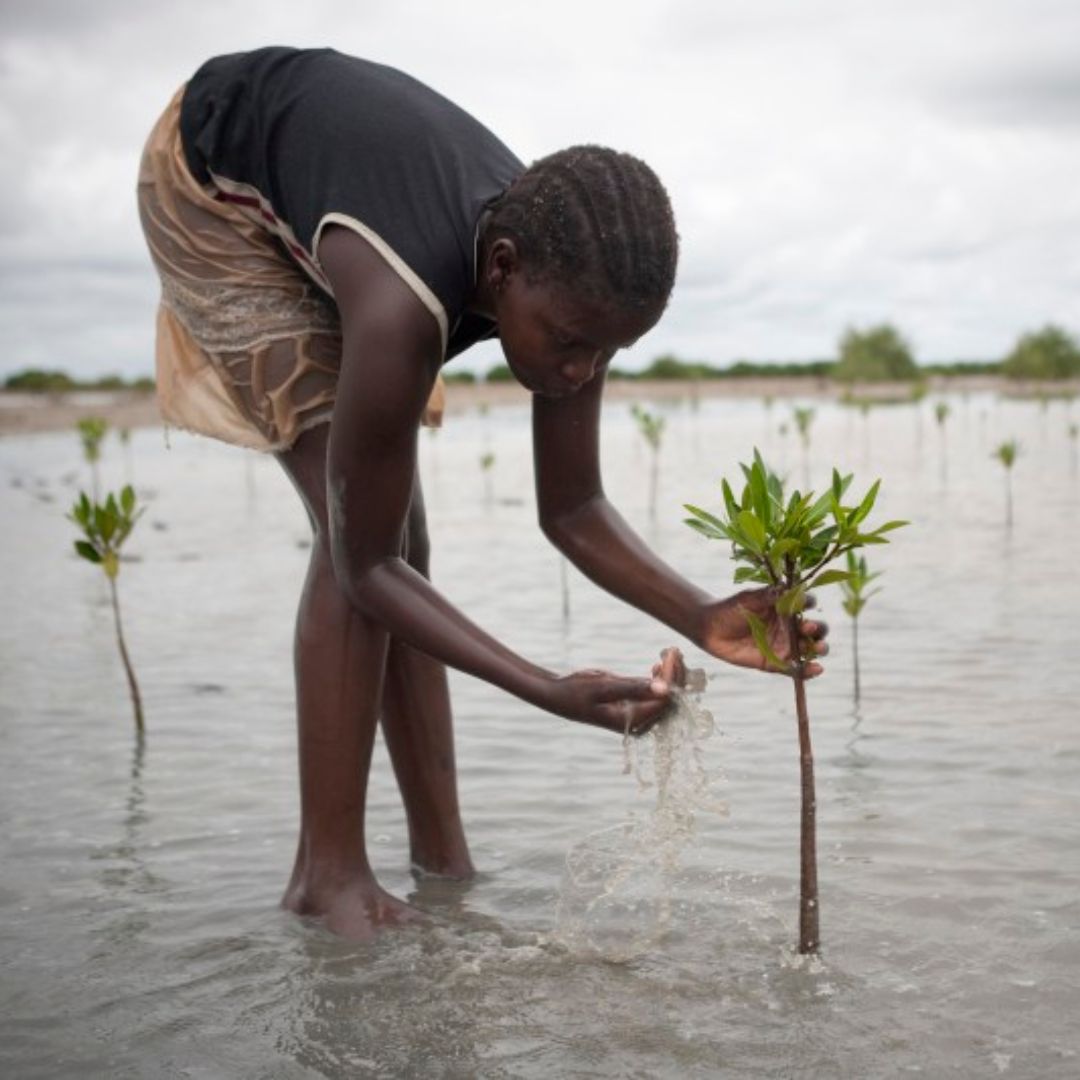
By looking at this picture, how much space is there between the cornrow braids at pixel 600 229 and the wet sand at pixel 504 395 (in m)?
25.3

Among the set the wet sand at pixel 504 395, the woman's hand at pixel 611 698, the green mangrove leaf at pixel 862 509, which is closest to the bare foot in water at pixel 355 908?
the woman's hand at pixel 611 698

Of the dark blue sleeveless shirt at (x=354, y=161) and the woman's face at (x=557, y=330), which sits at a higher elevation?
the dark blue sleeveless shirt at (x=354, y=161)

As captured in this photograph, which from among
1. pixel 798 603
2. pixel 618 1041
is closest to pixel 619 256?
pixel 798 603

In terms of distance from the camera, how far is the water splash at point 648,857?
279 centimetres

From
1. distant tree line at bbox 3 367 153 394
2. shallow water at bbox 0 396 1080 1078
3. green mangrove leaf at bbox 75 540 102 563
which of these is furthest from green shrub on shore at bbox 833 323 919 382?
green mangrove leaf at bbox 75 540 102 563

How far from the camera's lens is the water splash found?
279 cm

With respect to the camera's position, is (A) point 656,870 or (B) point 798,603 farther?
(A) point 656,870

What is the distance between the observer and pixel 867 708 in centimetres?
518

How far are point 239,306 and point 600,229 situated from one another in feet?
3.53

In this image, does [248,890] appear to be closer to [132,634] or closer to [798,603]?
[798,603]

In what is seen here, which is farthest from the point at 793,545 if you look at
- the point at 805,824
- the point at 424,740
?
the point at 424,740

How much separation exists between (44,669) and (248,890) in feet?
10.5

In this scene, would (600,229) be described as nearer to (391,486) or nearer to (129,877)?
(391,486)

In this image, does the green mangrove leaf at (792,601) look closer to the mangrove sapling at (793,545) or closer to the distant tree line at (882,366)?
the mangrove sapling at (793,545)
